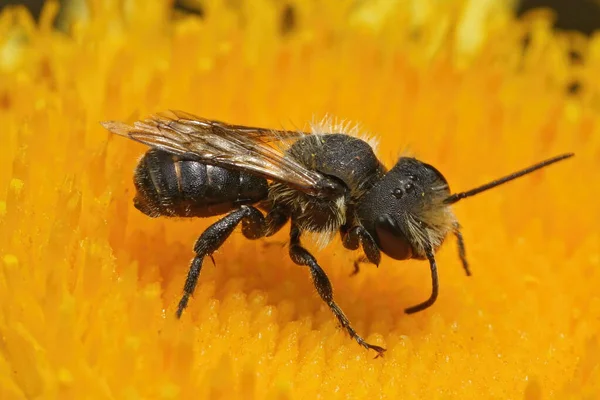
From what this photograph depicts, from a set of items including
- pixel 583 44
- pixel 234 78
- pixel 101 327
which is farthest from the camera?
pixel 583 44

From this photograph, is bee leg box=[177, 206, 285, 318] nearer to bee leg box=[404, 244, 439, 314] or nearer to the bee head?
the bee head

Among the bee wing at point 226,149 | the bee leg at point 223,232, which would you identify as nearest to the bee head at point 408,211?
the bee wing at point 226,149

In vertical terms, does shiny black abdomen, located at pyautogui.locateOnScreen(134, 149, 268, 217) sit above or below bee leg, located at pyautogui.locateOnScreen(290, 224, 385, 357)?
above

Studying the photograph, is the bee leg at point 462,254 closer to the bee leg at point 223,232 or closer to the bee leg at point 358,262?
the bee leg at point 358,262

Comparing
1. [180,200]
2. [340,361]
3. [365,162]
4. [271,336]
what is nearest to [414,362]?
[340,361]

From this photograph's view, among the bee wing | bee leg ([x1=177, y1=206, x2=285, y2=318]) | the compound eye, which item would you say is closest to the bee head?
the compound eye

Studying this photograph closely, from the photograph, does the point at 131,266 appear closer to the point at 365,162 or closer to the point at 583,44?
the point at 365,162

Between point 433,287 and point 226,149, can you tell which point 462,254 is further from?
point 226,149

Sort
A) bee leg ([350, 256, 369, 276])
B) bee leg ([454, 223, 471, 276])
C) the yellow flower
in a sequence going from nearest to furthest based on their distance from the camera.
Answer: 1. the yellow flower
2. bee leg ([350, 256, 369, 276])
3. bee leg ([454, 223, 471, 276])

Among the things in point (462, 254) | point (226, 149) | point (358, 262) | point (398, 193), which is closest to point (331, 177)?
point (398, 193)
